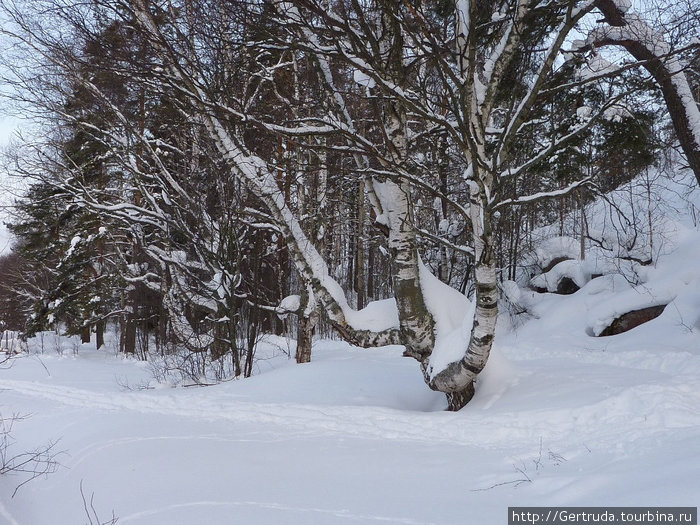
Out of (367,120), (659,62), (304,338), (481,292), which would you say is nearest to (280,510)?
(481,292)

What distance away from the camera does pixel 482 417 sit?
15.3ft

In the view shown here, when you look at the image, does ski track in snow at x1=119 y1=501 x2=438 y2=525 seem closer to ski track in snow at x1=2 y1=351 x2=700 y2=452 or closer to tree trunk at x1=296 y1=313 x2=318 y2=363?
ski track in snow at x1=2 y1=351 x2=700 y2=452

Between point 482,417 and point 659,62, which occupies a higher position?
point 659,62

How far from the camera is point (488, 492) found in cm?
303

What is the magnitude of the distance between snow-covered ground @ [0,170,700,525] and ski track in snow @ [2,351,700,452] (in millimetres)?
20

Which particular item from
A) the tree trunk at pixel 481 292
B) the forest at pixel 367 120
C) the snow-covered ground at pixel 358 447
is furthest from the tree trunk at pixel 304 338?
the tree trunk at pixel 481 292

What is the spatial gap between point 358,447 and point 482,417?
1340 millimetres

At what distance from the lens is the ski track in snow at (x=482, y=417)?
407 cm

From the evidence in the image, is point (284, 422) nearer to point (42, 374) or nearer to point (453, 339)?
point (453, 339)

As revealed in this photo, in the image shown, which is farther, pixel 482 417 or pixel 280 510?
pixel 482 417

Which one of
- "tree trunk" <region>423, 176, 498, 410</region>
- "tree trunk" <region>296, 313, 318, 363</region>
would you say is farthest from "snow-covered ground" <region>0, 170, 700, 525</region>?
"tree trunk" <region>296, 313, 318, 363</region>

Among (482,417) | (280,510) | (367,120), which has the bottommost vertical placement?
(280,510)

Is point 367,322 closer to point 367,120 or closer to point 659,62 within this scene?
point 367,120

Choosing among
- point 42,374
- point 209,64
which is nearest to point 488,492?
point 209,64
